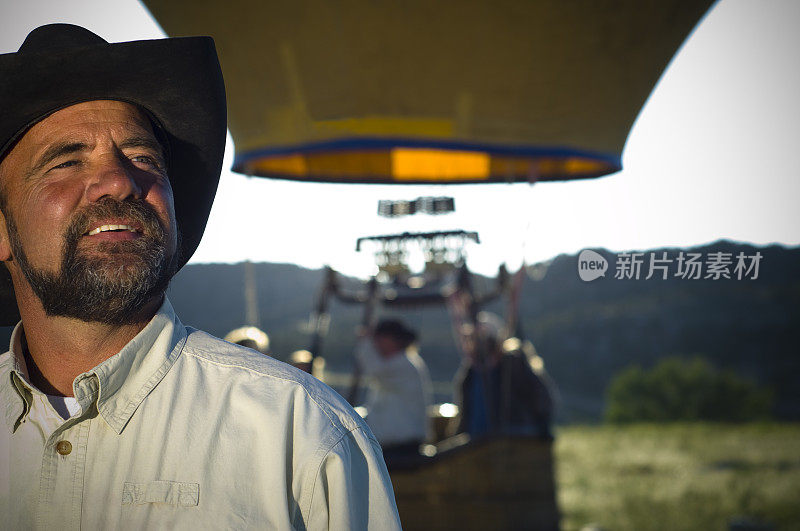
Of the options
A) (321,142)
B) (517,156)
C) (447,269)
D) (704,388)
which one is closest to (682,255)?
(517,156)

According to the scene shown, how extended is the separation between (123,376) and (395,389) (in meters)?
4.51

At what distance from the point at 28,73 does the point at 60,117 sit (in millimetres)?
86

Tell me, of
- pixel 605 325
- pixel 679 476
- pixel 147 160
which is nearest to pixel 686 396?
pixel 605 325

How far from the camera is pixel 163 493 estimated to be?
1146mm

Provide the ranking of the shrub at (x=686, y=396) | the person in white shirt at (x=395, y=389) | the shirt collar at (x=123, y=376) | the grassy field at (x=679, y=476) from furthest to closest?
the shrub at (x=686, y=396) → the grassy field at (x=679, y=476) → the person in white shirt at (x=395, y=389) → the shirt collar at (x=123, y=376)

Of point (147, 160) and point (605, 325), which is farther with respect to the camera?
point (605, 325)

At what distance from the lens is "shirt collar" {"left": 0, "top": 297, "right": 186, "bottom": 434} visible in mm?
1215

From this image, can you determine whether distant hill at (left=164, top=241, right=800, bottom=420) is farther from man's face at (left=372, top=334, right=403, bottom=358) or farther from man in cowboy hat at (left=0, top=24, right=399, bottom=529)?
man in cowboy hat at (left=0, top=24, right=399, bottom=529)

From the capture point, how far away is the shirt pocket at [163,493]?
1.14 m

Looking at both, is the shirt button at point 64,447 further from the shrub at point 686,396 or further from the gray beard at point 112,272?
the shrub at point 686,396

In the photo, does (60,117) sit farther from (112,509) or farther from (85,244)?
(112,509)

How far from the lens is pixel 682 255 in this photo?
14.9 feet
